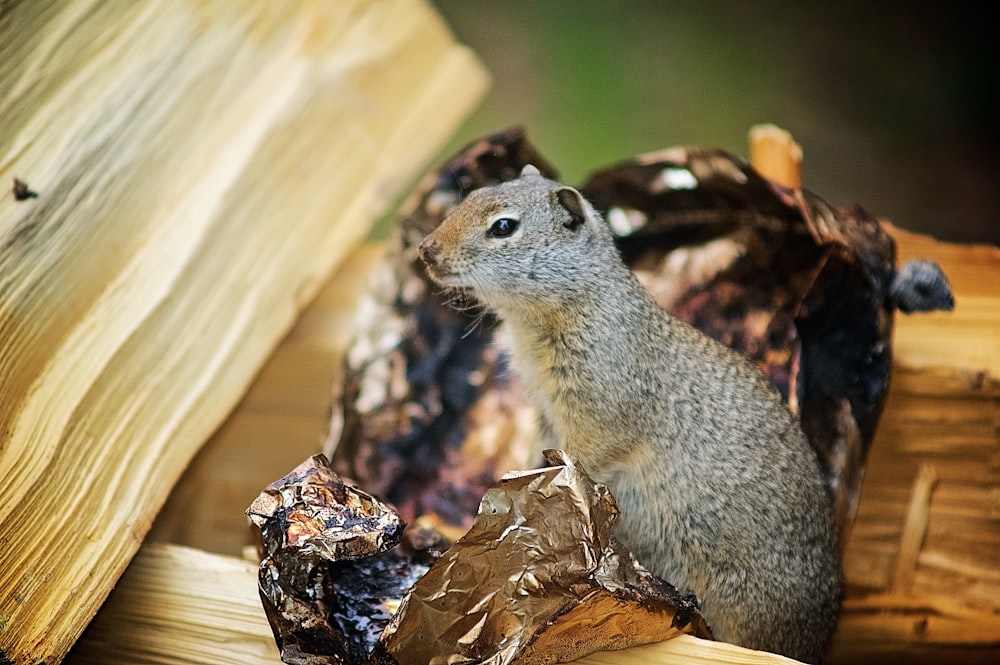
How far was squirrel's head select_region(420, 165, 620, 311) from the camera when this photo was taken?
2135 mm

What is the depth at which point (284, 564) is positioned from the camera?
1.71 meters

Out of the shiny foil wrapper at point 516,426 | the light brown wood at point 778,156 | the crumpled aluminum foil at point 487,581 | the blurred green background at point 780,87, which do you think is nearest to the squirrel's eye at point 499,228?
the shiny foil wrapper at point 516,426

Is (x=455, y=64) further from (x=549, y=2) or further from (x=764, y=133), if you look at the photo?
(x=764, y=133)

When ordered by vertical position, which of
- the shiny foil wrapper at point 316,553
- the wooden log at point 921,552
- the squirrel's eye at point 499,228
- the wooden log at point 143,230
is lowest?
the wooden log at point 921,552

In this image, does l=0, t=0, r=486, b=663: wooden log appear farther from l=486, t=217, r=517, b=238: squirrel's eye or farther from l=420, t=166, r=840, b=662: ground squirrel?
l=486, t=217, r=517, b=238: squirrel's eye

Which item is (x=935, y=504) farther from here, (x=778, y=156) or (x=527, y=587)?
(x=527, y=587)

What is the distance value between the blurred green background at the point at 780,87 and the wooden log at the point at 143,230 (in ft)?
2.24

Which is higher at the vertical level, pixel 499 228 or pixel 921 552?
pixel 499 228

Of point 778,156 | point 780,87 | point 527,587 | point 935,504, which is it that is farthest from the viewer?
point 780,87

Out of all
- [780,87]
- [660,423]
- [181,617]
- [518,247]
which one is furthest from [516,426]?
[780,87]

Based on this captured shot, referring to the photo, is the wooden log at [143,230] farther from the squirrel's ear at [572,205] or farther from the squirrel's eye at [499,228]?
the squirrel's ear at [572,205]

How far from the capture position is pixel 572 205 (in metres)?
2.24

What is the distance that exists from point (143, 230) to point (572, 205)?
1.20 metres

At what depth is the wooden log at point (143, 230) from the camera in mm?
2025
